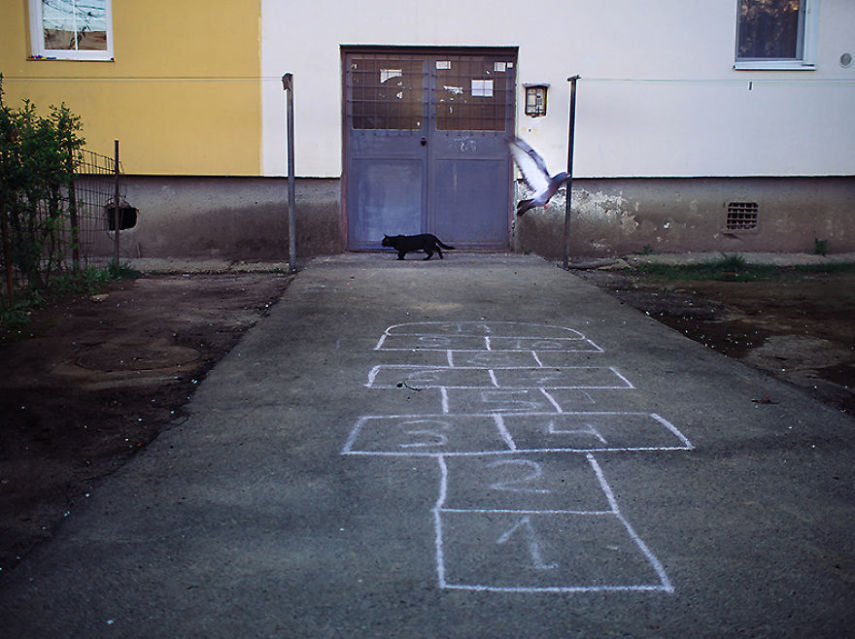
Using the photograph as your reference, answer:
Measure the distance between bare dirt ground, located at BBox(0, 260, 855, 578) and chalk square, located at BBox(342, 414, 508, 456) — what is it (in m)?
1.07

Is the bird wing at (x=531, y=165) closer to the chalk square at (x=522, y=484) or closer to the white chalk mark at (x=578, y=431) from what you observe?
the white chalk mark at (x=578, y=431)

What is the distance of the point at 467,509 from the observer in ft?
10.3

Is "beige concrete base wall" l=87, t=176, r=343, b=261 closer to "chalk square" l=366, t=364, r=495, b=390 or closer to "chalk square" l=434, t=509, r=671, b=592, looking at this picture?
"chalk square" l=366, t=364, r=495, b=390

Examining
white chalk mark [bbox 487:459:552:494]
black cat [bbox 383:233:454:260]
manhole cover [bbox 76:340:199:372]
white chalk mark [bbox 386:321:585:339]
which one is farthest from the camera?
black cat [bbox 383:233:454:260]

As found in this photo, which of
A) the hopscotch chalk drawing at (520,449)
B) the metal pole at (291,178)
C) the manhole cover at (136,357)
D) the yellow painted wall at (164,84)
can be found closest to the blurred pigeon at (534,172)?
the metal pole at (291,178)

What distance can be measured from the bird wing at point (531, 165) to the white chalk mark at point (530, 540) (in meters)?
7.42

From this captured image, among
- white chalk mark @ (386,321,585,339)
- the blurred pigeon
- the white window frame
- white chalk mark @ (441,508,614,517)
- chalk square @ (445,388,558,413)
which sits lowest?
white chalk mark @ (441,508,614,517)

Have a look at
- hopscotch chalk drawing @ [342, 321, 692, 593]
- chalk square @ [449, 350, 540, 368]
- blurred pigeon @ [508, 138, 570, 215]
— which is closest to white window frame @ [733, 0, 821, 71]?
blurred pigeon @ [508, 138, 570, 215]

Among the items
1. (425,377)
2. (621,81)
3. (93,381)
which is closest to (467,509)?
(425,377)

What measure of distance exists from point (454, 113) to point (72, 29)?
485cm

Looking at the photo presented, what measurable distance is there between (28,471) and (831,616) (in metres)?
3.27

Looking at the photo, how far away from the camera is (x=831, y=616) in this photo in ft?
7.95

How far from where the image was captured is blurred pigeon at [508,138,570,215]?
392 inches

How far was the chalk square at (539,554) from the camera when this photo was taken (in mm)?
2609
